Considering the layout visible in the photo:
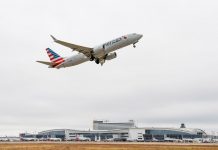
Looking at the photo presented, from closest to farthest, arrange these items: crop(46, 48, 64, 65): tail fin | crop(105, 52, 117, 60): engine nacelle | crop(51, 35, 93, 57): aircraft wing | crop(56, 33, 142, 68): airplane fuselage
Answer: crop(56, 33, 142, 68): airplane fuselage, crop(51, 35, 93, 57): aircraft wing, crop(105, 52, 117, 60): engine nacelle, crop(46, 48, 64, 65): tail fin

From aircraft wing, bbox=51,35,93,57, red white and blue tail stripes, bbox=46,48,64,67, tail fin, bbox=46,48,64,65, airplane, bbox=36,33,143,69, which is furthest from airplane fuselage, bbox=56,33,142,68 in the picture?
tail fin, bbox=46,48,64,65

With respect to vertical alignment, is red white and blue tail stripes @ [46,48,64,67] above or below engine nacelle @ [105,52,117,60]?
above

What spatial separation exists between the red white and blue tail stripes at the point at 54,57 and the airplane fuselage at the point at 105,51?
136 centimetres

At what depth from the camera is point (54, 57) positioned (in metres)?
93.9

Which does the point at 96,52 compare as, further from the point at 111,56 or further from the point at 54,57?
the point at 54,57

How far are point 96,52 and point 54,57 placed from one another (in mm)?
18263

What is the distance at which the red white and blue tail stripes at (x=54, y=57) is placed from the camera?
8844 centimetres

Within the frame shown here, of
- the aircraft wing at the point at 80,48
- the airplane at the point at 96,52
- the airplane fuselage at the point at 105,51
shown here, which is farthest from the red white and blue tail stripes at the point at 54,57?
the aircraft wing at the point at 80,48

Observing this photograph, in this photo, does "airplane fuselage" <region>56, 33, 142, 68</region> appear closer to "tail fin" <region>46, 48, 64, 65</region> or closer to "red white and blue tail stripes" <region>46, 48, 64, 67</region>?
"red white and blue tail stripes" <region>46, 48, 64, 67</region>

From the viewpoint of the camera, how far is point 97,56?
80.4 meters

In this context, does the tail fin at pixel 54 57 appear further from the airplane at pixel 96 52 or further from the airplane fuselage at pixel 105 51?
the airplane fuselage at pixel 105 51

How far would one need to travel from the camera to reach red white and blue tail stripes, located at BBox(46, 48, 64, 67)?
88.4 metres

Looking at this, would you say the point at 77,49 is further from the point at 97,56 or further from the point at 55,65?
the point at 55,65

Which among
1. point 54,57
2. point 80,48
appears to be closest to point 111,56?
point 80,48
